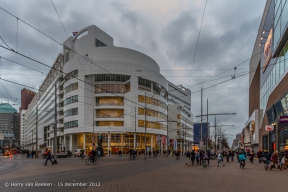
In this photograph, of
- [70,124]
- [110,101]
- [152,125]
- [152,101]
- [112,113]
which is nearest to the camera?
[112,113]

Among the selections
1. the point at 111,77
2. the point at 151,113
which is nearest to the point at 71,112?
the point at 111,77

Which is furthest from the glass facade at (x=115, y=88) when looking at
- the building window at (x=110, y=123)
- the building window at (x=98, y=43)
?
the building window at (x=98, y=43)

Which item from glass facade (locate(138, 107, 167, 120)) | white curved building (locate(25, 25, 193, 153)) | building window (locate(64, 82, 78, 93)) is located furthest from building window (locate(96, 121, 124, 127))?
building window (locate(64, 82, 78, 93))

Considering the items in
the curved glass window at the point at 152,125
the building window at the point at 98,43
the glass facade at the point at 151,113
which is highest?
the building window at the point at 98,43

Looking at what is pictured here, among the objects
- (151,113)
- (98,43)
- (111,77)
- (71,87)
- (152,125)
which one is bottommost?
(152,125)

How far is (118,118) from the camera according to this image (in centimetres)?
6444

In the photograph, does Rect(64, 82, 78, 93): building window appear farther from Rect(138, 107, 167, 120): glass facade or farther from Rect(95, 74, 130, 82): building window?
Rect(138, 107, 167, 120): glass facade

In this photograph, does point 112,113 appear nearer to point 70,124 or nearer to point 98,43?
point 70,124

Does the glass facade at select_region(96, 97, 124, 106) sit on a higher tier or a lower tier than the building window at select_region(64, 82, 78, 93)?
lower

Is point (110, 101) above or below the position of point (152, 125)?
above

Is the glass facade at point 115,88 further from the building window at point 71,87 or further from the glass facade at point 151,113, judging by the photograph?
the glass facade at point 151,113

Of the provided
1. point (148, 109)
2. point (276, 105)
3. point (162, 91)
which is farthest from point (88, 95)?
point (276, 105)

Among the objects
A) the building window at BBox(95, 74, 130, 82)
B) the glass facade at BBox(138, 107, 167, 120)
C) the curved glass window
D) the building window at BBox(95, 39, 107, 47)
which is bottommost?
the curved glass window

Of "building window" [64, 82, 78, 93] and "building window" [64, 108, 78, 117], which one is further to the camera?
"building window" [64, 82, 78, 93]
